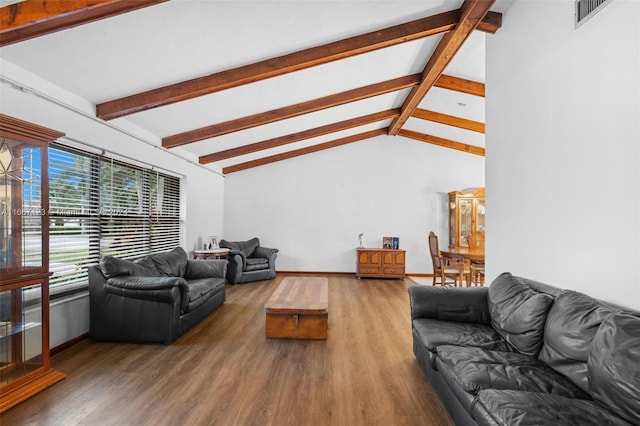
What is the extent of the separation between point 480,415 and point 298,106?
419 cm

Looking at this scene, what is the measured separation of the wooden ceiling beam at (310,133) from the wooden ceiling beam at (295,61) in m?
2.70

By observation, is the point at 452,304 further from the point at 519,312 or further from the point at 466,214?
the point at 466,214

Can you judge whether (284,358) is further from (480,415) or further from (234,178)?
(234,178)

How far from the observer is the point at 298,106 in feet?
15.1

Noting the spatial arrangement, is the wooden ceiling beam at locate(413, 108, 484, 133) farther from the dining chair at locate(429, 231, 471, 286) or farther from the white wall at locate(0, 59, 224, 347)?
the white wall at locate(0, 59, 224, 347)

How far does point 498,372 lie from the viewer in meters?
1.76

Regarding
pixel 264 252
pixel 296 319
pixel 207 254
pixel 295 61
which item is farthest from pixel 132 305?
pixel 264 252

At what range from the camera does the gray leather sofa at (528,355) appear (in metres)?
1.35

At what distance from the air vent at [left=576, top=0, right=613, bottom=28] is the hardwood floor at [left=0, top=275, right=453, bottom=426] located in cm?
283

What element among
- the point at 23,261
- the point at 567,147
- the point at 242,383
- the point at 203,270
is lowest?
the point at 242,383

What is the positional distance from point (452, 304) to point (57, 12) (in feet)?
11.7

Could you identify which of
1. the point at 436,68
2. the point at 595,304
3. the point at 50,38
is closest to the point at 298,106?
the point at 436,68

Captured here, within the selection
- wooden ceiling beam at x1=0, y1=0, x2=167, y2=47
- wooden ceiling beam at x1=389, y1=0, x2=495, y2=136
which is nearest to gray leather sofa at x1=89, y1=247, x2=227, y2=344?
wooden ceiling beam at x1=0, y1=0, x2=167, y2=47

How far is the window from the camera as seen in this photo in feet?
10.1
